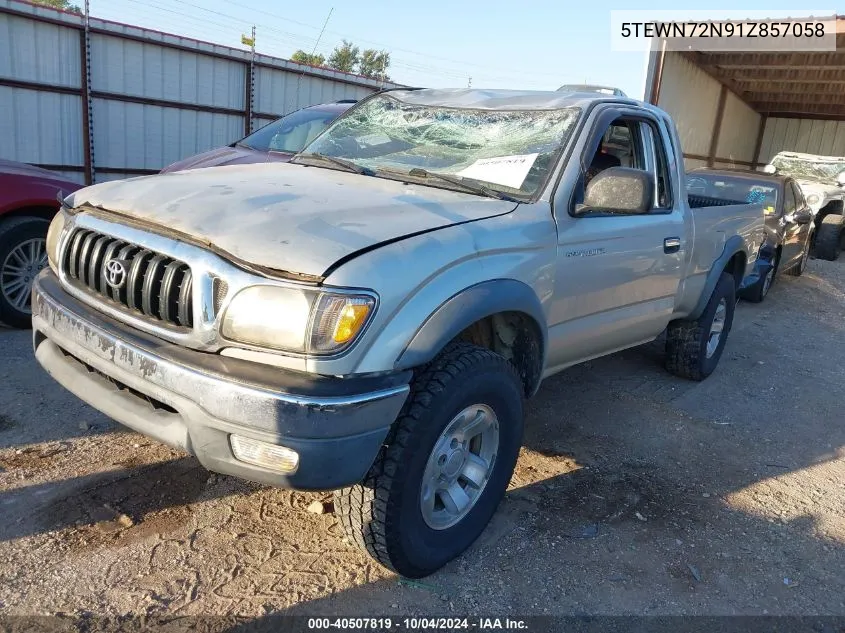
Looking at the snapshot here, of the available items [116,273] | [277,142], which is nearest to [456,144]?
[116,273]

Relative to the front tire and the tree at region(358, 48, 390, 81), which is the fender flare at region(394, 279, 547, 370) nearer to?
the front tire

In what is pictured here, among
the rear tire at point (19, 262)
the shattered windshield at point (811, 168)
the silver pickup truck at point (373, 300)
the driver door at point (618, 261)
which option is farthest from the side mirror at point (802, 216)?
the rear tire at point (19, 262)

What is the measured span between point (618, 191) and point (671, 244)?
1.04m

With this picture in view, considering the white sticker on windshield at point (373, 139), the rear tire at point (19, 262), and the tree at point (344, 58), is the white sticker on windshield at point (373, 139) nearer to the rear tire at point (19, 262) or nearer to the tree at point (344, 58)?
the rear tire at point (19, 262)

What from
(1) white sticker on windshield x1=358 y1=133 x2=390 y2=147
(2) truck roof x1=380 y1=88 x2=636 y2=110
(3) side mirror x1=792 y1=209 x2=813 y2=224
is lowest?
(3) side mirror x1=792 y1=209 x2=813 y2=224

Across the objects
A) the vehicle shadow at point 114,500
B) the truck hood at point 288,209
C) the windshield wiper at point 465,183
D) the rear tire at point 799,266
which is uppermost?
the windshield wiper at point 465,183

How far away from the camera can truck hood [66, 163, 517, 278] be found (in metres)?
2.41

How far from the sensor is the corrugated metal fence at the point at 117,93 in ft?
33.1

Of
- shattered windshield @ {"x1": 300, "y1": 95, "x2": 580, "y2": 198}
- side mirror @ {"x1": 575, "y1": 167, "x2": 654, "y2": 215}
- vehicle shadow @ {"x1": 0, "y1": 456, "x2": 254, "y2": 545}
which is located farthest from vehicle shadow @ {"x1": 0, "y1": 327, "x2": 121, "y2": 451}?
side mirror @ {"x1": 575, "y1": 167, "x2": 654, "y2": 215}

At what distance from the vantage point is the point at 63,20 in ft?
33.4

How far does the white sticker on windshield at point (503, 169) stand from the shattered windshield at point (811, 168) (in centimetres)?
1302

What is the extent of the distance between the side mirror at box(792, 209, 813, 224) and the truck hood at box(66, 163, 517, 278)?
26.9 ft

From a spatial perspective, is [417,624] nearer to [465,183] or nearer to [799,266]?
[465,183]

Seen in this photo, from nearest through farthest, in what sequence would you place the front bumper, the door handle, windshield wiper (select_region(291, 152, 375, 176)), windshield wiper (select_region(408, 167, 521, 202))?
the front bumper → windshield wiper (select_region(408, 167, 521, 202)) → windshield wiper (select_region(291, 152, 375, 176)) → the door handle
